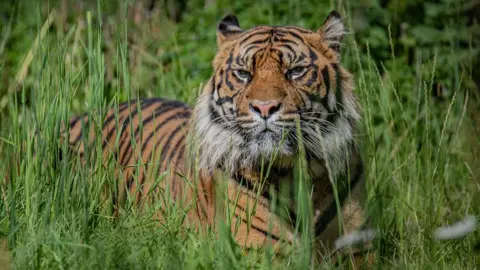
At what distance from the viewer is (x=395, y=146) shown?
4320 millimetres

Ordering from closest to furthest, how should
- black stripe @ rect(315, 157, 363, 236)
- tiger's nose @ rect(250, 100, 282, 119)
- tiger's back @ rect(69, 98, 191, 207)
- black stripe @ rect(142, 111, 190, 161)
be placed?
1. tiger's nose @ rect(250, 100, 282, 119)
2. black stripe @ rect(315, 157, 363, 236)
3. tiger's back @ rect(69, 98, 191, 207)
4. black stripe @ rect(142, 111, 190, 161)

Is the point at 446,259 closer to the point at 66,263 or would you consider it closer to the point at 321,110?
the point at 321,110

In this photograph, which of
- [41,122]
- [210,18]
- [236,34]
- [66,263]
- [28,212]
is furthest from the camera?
[210,18]

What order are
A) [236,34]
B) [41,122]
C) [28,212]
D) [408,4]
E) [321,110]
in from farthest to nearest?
[408,4], [236,34], [321,110], [41,122], [28,212]

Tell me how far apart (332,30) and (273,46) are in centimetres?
30

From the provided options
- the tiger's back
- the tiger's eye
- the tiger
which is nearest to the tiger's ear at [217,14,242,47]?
the tiger

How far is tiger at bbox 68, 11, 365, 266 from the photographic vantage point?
3557 mm

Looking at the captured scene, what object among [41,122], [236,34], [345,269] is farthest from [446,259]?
[41,122]

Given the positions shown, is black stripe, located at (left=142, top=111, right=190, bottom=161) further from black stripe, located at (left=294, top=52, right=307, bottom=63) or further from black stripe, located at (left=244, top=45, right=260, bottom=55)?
black stripe, located at (left=294, top=52, right=307, bottom=63)

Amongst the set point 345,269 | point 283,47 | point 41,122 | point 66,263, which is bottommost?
point 345,269

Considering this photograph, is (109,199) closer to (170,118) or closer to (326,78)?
(326,78)

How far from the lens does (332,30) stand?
3.92 metres

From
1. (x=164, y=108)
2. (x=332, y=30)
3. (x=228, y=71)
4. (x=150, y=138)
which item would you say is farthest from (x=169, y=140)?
(x=332, y=30)

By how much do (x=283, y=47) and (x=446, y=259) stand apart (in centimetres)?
107
